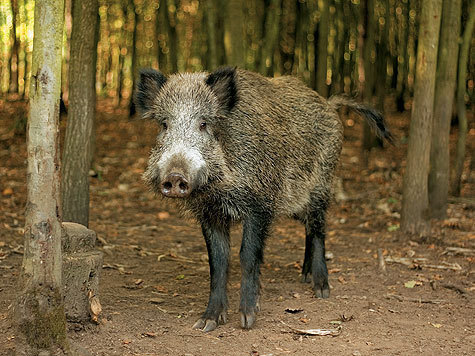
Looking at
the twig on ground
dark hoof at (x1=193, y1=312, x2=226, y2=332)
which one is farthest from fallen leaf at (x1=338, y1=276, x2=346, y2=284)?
dark hoof at (x1=193, y1=312, x2=226, y2=332)

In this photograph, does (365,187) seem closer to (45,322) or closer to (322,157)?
(322,157)

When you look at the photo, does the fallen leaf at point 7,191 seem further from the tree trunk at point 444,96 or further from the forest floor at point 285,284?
the tree trunk at point 444,96

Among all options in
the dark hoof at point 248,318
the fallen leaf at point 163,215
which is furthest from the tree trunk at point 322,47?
the dark hoof at point 248,318

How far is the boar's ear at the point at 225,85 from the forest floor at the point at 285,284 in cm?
74

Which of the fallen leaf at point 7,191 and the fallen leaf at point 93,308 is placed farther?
the fallen leaf at point 7,191

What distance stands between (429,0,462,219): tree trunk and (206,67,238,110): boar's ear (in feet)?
12.7

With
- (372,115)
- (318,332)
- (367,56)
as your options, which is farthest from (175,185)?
(367,56)

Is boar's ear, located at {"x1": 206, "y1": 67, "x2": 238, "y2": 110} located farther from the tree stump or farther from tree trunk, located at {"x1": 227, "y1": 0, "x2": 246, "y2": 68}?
tree trunk, located at {"x1": 227, "y1": 0, "x2": 246, "y2": 68}

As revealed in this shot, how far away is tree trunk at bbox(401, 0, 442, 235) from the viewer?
7.87 metres

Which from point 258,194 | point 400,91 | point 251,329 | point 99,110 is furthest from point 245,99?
point 99,110

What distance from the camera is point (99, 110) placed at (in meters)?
22.5

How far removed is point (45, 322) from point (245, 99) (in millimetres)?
2572

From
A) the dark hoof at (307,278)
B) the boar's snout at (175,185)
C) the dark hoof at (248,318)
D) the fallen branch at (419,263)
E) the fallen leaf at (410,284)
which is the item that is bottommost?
the dark hoof at (248,318)

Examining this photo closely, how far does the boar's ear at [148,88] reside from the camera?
5734 mm
